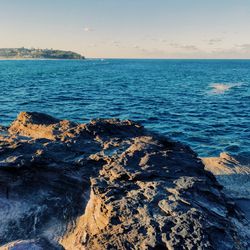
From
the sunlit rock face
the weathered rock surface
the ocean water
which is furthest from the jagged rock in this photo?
the ocean water

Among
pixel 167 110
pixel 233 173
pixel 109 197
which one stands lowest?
pixel 167 110

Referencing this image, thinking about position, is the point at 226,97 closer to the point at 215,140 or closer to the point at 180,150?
the point at 215,140

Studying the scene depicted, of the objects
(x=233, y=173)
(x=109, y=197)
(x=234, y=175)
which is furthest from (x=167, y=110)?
(x=109, y=197)

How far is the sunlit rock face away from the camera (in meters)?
10.6

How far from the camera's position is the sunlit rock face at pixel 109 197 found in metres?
10.6

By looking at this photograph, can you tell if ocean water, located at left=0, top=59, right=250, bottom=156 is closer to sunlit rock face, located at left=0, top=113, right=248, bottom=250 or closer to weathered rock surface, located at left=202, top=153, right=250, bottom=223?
weathered rock surface, located at left=202, top=153, right=250, bottom=223

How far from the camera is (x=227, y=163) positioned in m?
21.9

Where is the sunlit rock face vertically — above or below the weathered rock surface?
above

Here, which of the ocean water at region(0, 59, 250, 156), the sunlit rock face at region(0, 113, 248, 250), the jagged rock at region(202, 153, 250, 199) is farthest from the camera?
the ocean water at region(0, 59, 250, 156)

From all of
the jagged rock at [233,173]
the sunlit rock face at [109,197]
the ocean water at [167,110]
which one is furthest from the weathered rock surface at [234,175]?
the ocean water at [167,110]

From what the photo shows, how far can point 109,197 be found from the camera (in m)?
12.1

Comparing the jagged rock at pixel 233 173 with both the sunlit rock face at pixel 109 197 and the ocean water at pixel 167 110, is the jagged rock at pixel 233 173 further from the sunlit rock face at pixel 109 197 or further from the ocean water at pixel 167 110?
the ocean water at pixel 167 110

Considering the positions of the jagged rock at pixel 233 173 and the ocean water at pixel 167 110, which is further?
the ocean water at pixel 167 110

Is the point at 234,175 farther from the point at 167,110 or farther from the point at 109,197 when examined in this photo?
the point at 167,110
